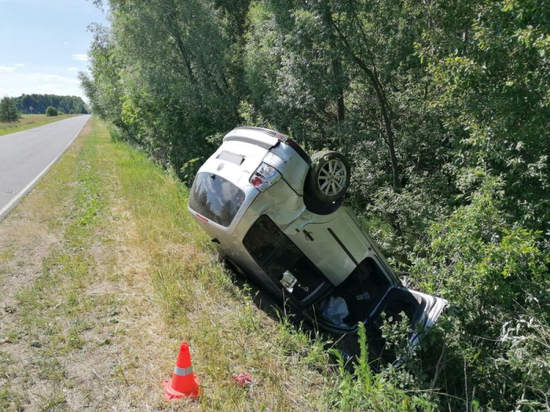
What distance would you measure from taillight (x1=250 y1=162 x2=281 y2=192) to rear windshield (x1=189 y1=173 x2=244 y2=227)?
0.67ft

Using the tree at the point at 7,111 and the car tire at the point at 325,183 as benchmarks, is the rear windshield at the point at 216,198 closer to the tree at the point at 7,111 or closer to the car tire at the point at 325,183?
the car tire at the point at 325,183

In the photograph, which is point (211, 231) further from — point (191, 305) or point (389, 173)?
point (389, 173)

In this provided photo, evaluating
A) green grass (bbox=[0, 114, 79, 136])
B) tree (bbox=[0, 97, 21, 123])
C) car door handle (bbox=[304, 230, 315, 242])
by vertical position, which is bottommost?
car door handle (bbox=[304, 230, 315, 242])

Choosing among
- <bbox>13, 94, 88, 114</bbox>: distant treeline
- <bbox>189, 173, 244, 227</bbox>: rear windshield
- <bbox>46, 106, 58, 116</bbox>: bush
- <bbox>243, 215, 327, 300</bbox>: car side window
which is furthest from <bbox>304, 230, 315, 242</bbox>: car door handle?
<bbox>13, 94, 88, 114</bbox>: distant treeline

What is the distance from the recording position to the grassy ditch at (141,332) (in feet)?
9.62

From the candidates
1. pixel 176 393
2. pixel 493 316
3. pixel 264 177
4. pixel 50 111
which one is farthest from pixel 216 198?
pixel 50 111

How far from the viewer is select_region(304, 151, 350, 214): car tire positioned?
13.9 ft

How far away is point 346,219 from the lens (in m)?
4.60

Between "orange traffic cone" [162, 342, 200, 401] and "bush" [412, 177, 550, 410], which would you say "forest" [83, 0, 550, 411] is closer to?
"bush" [412, 177, 550, 410]

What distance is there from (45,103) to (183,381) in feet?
645

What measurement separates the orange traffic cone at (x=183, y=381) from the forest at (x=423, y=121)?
125cm

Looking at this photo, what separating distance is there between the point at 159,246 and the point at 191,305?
1750 millimetres

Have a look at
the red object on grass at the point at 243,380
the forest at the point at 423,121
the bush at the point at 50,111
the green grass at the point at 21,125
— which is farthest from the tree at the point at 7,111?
Result: the red object on grass at the point at 243,380

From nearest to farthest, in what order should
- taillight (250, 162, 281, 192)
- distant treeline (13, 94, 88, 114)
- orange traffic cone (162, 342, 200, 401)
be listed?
orange traffic cone (162, 342, 200, 401) < taillight (250, 162, 281, 192) < distant treeline (13, 94, 88, 114)
